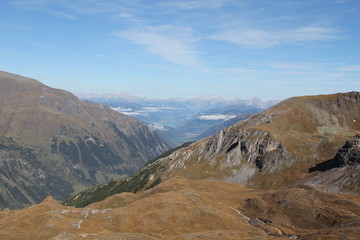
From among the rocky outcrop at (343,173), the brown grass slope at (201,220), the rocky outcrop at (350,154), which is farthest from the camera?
the rocky outcrop at (350,154)

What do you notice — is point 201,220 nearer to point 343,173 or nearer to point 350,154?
point 343,173

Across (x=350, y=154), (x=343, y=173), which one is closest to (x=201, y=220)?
(x=343, y=173)

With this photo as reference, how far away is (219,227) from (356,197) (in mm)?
82177

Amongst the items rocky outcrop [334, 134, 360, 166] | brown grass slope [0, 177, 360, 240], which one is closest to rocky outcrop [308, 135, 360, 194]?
rocky outcrop [334, 134, 360, 166]

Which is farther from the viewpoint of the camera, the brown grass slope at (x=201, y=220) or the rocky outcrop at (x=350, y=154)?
the rocky outcrop at (x=350, y=154)

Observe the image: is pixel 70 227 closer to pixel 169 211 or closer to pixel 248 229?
pixel 169 211

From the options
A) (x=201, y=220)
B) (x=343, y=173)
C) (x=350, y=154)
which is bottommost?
(x=201, y=220)

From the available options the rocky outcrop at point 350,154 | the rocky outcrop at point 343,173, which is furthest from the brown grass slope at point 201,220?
the rocky outcrop at point 350,154

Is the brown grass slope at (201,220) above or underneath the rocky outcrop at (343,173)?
underneath

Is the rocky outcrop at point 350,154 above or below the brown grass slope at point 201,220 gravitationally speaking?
above

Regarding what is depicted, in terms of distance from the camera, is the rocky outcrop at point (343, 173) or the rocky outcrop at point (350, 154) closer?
the rocky outcrop at point (343, 173)

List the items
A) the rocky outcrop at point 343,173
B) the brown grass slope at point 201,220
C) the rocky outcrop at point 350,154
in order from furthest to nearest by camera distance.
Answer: the rocky outcrop at point 350,154, the rocky outcrop at point 343,173, the brown grass slope at point 201,220

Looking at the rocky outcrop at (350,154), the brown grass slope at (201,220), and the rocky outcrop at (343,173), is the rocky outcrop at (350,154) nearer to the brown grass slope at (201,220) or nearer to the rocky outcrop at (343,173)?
the rocky outcrop at (343,173)

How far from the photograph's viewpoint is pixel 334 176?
184 metres
